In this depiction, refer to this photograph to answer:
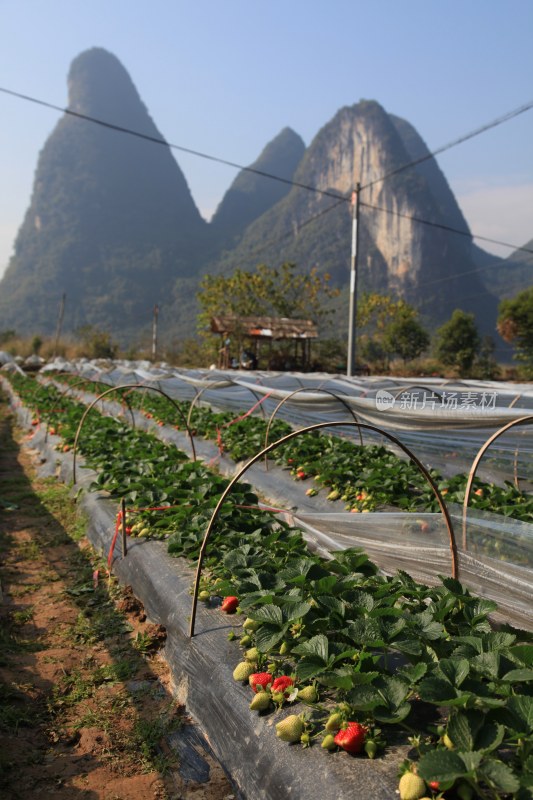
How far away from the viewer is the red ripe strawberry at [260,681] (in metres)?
2.39

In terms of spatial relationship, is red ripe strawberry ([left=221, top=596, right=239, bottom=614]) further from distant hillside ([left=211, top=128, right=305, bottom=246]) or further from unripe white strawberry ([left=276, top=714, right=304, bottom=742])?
distant hillside ([left=211, top=128, right=305, bottom=246])

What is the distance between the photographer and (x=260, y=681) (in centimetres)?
241

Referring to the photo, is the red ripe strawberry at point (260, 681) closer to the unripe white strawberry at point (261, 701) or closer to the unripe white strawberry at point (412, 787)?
the unripe white strawberry at point (261, 701)

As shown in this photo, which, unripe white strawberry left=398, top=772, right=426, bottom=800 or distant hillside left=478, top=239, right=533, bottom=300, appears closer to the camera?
unripe white strawberry left=398, top=772, right=426, bottom=800

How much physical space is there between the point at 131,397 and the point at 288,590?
1192 centimetres

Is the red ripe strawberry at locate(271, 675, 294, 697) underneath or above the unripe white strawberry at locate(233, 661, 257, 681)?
above

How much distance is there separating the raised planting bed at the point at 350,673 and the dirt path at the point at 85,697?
16 cm

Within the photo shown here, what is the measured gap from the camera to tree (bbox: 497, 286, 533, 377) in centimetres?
2623

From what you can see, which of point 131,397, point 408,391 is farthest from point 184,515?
point 131,397

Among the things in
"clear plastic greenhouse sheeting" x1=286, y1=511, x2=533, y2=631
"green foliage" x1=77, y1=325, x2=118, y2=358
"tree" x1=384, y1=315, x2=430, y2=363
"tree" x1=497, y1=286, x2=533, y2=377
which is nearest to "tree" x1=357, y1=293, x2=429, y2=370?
"tree" x1=384, y1=315, x2=430, y2=363

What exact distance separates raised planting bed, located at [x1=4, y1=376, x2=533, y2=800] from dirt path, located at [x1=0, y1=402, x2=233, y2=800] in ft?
0.52

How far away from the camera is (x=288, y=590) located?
113 inches

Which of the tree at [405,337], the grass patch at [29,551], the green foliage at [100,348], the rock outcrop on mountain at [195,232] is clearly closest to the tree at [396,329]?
the tree at [405,337]

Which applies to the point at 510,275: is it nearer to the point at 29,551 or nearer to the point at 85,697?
the point at 29,551
